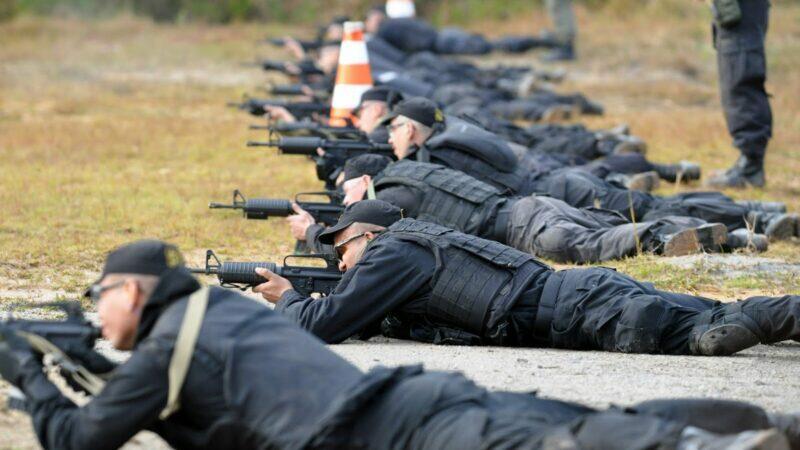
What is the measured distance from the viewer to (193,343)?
3707 mm

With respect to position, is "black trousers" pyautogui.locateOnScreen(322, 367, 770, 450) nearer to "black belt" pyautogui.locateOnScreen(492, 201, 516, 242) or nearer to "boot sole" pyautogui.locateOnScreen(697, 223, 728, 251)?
"black belt" pyautogui.locateOnScreen(492, 201, 516, 242)

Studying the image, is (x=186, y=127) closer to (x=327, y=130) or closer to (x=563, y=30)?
(x=327, y=130)

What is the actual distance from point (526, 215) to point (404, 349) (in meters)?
2.30

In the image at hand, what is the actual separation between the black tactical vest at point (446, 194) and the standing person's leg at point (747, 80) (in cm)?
375

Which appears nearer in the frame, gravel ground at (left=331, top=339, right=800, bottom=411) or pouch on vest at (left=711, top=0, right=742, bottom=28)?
gravel ground at (left=331, top=339, right=800, bottom=411)

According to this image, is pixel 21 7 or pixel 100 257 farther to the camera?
pixel 21 7

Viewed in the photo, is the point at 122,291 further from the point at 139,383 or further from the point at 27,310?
the point at 27,310

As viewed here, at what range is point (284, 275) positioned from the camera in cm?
617

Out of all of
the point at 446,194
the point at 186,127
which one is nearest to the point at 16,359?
the point at 446,194

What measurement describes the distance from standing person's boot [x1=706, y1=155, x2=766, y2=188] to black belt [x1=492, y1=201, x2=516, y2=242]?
12.6ft

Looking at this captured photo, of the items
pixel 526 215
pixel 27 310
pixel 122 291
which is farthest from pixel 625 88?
pixel 122 291

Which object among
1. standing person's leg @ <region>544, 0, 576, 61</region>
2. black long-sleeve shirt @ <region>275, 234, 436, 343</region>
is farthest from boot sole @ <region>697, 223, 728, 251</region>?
standing person's leg @ <region>544, 0, 576, 61</region>

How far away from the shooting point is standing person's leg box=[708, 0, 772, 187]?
1061cm

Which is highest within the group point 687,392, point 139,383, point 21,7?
point 139,383
